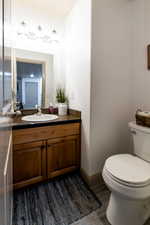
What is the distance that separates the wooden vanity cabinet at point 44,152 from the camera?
1517mm

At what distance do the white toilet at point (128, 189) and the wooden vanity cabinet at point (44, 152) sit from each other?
25.7 inches

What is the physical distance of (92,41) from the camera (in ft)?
5.19

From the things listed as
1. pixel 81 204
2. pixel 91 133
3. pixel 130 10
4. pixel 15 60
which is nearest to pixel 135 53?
pixel 130 10

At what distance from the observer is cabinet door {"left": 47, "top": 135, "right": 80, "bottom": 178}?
1702 mm

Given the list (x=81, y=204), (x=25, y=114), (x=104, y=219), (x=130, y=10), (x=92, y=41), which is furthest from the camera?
(x=25, y=114)

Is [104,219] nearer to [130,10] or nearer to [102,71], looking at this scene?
[102,71]

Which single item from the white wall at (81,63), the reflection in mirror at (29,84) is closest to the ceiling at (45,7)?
the white wall at (81,63)

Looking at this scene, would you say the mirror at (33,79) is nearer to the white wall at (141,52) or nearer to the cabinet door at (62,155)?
the cabinet door at (62,155)

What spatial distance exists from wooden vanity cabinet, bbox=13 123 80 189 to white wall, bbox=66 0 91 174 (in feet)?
0.54

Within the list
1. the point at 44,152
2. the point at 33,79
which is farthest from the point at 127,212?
the point at 33,79

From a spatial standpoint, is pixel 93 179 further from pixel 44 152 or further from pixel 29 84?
pixel 29 84

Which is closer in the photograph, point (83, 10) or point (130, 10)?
point (83, 10)

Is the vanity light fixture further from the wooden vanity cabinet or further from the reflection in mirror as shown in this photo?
the wooden vanity cabinet

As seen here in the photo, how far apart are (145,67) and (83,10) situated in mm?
1069
